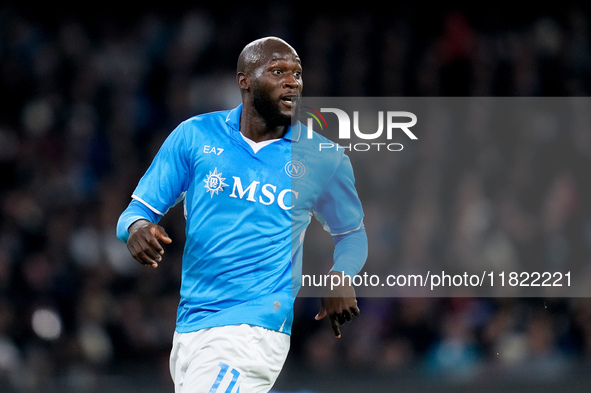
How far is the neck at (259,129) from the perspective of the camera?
14.0 ft

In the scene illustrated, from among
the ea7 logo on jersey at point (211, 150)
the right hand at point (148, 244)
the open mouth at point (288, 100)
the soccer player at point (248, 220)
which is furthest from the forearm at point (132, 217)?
the open mouth at point (288, 100)

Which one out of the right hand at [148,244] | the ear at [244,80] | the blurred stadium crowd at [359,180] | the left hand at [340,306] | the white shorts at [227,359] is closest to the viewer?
the right hand at [148,244]

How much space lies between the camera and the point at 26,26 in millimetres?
11016

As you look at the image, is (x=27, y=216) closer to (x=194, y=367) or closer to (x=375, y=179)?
(x=375, y=179)

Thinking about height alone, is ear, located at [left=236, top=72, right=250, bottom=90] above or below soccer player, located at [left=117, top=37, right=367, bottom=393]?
above

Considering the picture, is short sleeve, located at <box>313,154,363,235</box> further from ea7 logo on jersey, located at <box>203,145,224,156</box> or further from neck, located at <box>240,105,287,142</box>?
ea7 logo on jersey, located at <box>203,145,224,156</box>

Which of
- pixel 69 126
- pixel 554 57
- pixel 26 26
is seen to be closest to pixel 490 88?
pixel 554 57

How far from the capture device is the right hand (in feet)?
11.8

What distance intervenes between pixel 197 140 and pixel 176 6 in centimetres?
748

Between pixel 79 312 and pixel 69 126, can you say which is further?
pixel 69 126

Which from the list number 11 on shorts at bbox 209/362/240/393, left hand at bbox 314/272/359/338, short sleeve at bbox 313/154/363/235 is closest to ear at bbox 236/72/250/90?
short sleeve at bbox 313/154/363/235

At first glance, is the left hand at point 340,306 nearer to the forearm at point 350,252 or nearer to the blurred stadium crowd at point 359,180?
the forearm at point 350,252

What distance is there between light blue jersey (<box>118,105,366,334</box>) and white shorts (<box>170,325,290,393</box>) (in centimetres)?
5

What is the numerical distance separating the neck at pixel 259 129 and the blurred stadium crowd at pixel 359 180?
1973 millimetres
